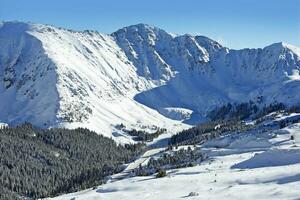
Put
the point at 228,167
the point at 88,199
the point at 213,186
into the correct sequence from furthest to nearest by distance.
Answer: the point at 228,167 → the point at 88,199 → the point at 213,186

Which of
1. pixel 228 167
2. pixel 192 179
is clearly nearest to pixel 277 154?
pixel 228 167

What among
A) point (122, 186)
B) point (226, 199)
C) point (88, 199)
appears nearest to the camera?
point (226, 199)

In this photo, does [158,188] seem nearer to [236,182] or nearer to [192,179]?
[192,179]

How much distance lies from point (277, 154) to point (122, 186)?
1462 inches

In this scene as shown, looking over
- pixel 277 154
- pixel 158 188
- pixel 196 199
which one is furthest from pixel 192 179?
pixel 196 199

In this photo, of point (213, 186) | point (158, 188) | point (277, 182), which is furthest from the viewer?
point (158, 188)

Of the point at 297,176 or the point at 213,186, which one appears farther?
the point at 213,186

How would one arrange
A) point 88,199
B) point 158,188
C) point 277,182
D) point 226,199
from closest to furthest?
1. point 226,199
2. point 277,182
3. point 158,188
4. point 88,199

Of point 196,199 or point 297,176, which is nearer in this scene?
point 196,199

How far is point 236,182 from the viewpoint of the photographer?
108 metres

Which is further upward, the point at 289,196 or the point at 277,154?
the point at 277,154

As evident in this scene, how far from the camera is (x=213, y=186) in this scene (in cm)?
10719

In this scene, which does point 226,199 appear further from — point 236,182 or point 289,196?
point 236,182

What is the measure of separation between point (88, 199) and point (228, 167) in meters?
41.7
